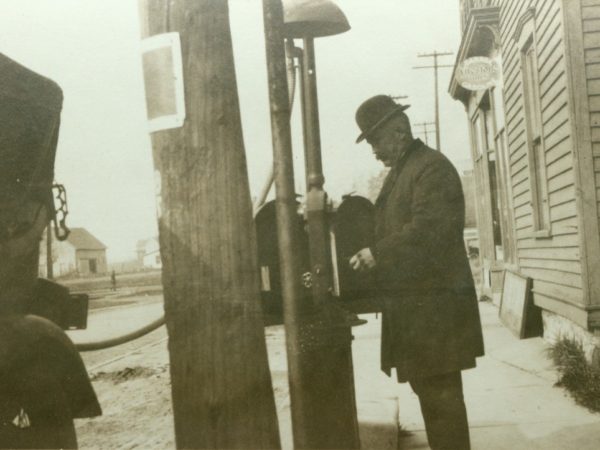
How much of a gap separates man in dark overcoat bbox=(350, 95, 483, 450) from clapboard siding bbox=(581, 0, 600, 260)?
9.68ft

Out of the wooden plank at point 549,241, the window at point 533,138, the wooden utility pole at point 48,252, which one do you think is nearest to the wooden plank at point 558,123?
the wooden plank at point 549,241

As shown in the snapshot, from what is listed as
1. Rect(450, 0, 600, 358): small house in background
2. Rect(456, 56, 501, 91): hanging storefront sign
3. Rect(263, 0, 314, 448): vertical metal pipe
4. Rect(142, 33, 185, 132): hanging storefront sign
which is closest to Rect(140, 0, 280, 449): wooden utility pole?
Rect(142, 33, 185, 132): hanging storefront sign

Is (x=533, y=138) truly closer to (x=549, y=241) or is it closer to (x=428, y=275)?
(x=549, y=241)

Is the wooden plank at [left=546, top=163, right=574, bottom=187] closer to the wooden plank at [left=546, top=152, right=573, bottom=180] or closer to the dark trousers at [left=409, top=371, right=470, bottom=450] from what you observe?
the wooden plank at [left=546, top=152, right=573, bottom=180]

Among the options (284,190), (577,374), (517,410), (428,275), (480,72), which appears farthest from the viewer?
(480,72)

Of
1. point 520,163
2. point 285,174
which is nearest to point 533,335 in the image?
point 520,163

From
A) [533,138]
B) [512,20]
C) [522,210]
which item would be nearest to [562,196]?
[533,138]

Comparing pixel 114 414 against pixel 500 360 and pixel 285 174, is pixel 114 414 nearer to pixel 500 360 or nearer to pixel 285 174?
pixel 500 360

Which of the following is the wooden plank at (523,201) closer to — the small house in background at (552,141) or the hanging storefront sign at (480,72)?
the small house in background at (552,141)

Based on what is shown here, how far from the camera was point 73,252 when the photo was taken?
5656 mm

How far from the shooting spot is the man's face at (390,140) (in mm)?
3479

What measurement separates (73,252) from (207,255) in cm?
397

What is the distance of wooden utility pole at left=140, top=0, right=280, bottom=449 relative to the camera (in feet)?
6.66

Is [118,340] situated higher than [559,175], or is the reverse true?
[559,175]
